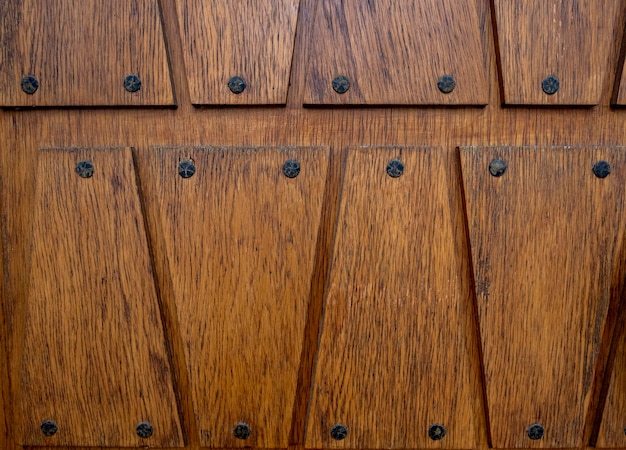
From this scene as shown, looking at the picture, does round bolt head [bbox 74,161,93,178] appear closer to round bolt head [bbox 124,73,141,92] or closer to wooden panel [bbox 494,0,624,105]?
round bolt head [bbox 124,73,141,92]

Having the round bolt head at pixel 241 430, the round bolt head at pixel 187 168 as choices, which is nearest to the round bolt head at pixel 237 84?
the round bolt head at pixel 187 168

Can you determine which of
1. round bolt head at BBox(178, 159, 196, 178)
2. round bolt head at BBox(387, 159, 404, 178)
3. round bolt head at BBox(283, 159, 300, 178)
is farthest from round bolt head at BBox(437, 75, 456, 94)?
round bolt head at BBox(178, 159, 196, 178)

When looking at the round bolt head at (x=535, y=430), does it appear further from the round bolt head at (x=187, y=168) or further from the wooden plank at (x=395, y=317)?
the round bolt head at (x=187, y=168)

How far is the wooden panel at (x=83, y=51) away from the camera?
73 centimetres

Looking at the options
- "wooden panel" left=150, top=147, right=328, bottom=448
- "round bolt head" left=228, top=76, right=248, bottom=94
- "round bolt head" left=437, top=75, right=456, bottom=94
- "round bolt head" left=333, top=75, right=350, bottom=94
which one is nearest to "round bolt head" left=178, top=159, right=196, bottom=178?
"wooden panel" left=150, top=147, right=328, bottom=448

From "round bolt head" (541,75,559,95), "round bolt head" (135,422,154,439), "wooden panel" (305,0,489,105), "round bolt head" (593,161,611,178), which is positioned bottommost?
"round bolt head" (135,422,154,439)

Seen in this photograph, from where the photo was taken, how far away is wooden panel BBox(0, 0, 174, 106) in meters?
0.73

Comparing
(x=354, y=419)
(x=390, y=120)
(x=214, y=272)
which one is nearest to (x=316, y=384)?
(x=354, y=419)

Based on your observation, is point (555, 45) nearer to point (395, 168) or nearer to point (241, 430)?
point (395, 168)

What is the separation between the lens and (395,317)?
29.2 inches

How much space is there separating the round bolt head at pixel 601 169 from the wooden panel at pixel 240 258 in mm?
352

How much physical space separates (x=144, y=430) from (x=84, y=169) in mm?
363

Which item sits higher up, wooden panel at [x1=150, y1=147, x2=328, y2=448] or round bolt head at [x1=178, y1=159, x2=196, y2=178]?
round bolt head at [x1=178, y1=159, x2=196, y2=178]

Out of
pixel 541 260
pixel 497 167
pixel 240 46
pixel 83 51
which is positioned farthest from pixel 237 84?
pixel 541 260
